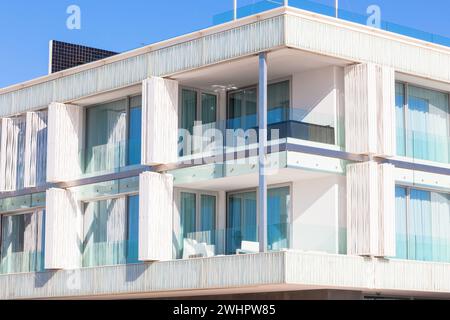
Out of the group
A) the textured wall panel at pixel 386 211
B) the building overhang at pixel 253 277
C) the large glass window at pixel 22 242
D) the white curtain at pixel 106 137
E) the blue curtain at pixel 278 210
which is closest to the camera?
the building overhang at pixel 253 277

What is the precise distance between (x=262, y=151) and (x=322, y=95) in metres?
3.03

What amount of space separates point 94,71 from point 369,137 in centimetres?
1070

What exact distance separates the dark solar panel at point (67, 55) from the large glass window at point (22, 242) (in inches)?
339

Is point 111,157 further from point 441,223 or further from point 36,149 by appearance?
point 441,223

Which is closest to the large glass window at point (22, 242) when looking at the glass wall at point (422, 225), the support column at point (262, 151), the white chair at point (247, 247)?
the white chair at point (247, 247)

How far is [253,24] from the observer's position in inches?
1291

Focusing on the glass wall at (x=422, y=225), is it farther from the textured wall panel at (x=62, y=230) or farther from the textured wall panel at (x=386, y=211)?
the textured wall panel at (x=62, y=230)

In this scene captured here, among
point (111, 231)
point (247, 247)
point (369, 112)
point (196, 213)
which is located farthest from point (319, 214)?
point (111, 231)

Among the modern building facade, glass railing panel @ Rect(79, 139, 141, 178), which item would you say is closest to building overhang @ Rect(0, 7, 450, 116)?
the modern building facade

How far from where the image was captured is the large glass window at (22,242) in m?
40.7

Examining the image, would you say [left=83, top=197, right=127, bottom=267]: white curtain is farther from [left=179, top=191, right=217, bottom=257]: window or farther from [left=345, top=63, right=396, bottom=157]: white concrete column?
[left=345, top=63, right=396, bottom=157]: white concrete column

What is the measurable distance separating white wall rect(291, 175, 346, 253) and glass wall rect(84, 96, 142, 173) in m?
6.14

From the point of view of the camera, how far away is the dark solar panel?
48906 millimetres
